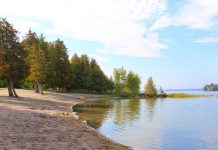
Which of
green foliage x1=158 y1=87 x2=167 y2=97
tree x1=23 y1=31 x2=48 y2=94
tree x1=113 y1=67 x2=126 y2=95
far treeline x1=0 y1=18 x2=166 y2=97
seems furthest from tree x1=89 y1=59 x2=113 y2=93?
tree x1=23 y1=31 x2=48 y2=94

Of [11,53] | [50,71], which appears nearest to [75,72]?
[50,71]

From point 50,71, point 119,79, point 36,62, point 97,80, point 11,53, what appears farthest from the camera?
point 119,79

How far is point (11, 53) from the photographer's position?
169ft

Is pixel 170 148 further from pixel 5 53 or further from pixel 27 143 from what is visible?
pixel 5 53

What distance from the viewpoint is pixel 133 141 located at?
23969 millimetres

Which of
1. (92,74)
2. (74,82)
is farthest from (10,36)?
(92,74)

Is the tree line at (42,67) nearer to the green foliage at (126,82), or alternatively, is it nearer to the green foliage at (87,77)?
the green foliage at (87,77)

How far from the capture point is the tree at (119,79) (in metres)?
156

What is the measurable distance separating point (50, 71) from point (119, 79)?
71.4 m

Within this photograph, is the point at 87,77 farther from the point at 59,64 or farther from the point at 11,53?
the point at 11,53

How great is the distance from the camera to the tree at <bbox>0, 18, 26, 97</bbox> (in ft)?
166

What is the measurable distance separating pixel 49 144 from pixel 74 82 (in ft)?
345

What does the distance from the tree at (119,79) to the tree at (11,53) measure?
10402cm

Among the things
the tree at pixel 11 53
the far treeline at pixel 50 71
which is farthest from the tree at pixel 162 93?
the tree at pixel 11 53
